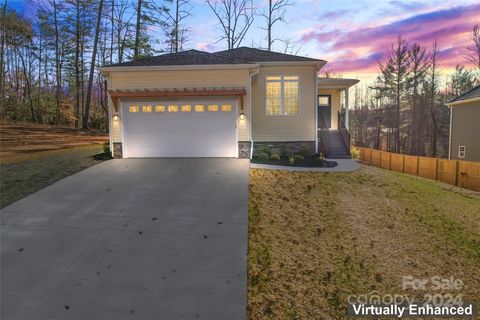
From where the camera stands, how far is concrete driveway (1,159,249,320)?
414cm

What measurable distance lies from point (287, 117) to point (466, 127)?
12190 mm

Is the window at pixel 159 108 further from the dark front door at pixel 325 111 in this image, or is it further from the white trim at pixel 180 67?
the dark front door at pixel 325 111

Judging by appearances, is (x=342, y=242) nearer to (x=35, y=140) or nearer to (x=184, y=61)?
(x=184, y=61)

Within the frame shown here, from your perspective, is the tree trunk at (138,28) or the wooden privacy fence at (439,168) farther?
Result: the tree trunk at (138,28)

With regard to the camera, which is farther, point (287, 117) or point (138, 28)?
point (138, 28)

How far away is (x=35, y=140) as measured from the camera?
17.4m

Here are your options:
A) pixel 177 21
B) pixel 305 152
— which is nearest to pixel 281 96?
pixel 305 152

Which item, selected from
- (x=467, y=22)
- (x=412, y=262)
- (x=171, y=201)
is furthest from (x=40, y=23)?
(x=467, y=22)

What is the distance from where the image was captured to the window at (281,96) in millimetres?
13719

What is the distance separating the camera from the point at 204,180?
30.3 feet

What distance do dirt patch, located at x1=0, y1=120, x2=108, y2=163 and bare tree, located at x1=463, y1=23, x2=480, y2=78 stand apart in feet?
103

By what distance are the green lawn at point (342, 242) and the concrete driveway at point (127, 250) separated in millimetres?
514

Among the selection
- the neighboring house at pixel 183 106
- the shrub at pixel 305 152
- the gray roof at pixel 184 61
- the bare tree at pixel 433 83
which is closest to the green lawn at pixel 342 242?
the neighboring house at pixel 183 106

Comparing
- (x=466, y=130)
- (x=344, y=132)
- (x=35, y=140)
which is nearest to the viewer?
(x=344, y=132)
